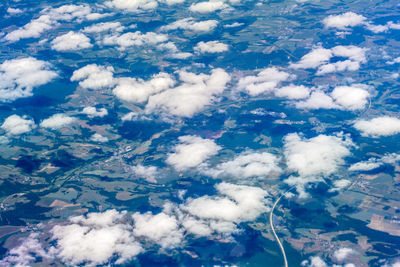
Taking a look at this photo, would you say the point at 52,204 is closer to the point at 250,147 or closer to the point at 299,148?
the point at 250,147

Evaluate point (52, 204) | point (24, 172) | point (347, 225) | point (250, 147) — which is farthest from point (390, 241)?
point (24, 172)

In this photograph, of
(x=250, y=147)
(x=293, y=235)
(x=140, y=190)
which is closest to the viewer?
(x=293, y=235)

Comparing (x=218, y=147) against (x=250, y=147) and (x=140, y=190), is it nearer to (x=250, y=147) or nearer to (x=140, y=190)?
(x=250, y=147)

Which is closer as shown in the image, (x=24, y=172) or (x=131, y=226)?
(x=131, y=226)

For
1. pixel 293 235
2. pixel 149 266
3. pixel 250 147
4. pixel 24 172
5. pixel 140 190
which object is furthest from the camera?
pixel 250 147

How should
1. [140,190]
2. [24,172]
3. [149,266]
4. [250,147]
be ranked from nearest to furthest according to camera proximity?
[149,266], [140,190], [24,172], [250,147]

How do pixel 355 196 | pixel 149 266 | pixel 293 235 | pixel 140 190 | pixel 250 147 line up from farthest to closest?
1. pixel 250 147
2. pixel 140 190
3. pixel 355 196
4. pixel 293 235
5. pixel 149 266

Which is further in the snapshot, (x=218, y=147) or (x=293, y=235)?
(x=218, y=147)

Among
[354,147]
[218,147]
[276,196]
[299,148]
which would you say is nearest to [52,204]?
[218,147]

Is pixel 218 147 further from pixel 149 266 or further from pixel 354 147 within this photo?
pixel 149 266
